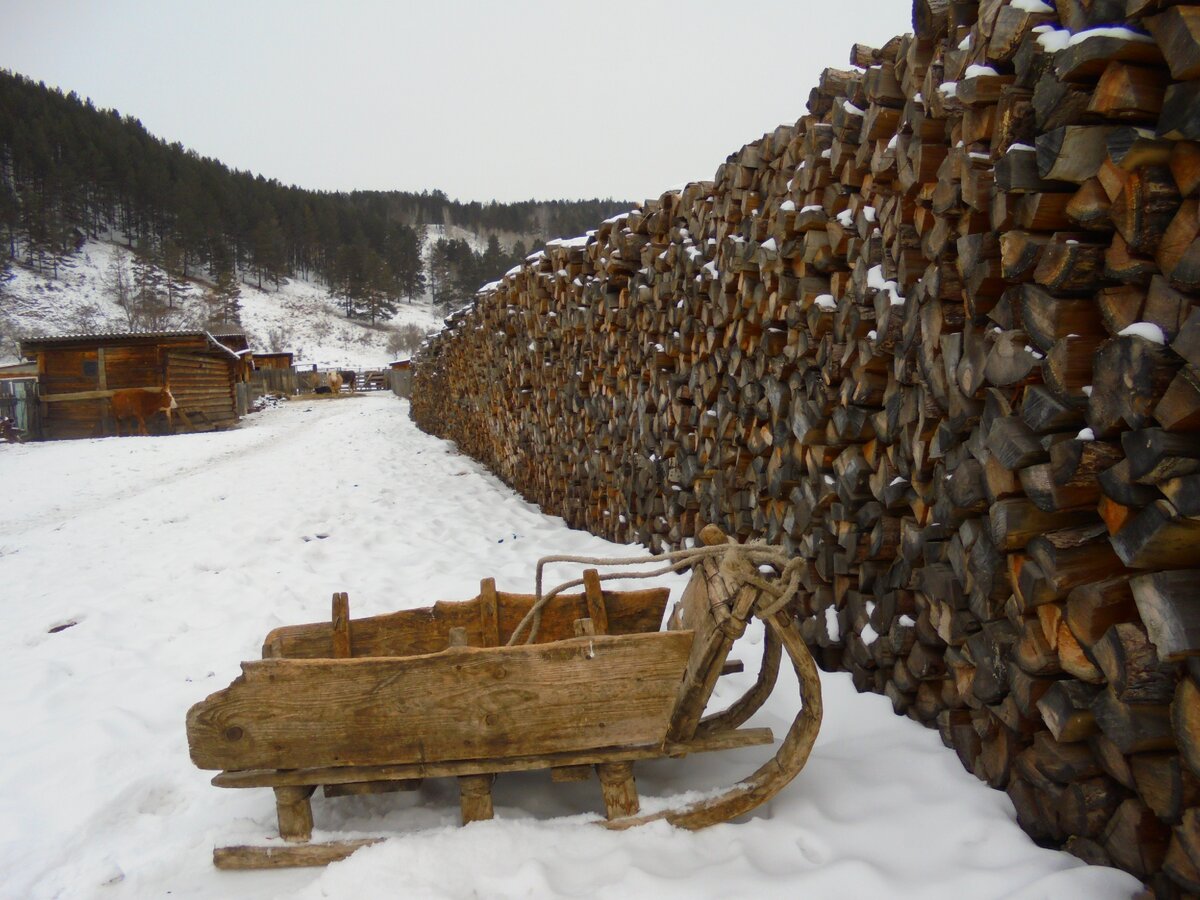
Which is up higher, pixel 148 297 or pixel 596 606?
pixel 148 297

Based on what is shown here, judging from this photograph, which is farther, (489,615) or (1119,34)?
(489,615)

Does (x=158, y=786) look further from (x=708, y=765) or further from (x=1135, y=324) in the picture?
(x=1135, y=324)

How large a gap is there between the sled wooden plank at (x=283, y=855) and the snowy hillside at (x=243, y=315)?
41.1m

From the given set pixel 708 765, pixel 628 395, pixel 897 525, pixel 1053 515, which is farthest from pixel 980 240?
pixel 628 395

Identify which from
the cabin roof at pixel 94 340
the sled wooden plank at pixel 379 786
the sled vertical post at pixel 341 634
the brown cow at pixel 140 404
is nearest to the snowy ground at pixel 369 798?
the sled wooden plank at pixel 379 786

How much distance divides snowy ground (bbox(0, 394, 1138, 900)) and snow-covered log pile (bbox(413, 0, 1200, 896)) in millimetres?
239

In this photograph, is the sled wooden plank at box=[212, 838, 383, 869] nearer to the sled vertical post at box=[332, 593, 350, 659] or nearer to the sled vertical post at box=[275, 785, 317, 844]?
the sled vertical post at box=[275, 785, 317, 844]

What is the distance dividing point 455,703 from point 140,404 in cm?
2293

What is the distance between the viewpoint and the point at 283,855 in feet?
6.89

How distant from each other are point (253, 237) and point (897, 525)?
82.0 metres

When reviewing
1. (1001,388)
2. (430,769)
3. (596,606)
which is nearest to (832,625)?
(596,606)

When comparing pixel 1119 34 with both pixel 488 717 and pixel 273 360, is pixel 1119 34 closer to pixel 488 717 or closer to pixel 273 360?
pixel 488 717

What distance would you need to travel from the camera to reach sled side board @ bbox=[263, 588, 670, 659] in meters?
2.65

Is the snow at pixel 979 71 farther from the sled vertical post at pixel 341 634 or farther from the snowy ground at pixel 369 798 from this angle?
the sled vertical post at pixel 341 634
